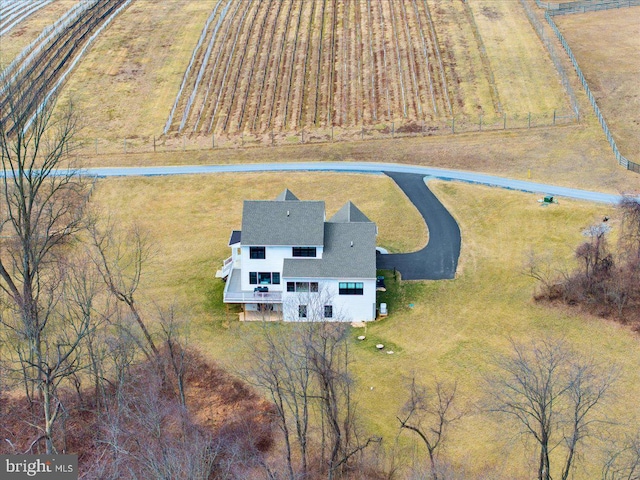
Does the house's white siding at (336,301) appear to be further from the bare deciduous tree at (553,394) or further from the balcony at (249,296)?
the bare deciduous tree at (553,394)

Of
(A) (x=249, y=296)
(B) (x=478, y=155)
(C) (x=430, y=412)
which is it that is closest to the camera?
(C) (x=430, y=412)

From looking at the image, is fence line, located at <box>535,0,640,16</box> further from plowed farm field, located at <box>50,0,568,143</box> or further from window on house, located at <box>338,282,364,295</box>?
window on house, located at <box>338,282,364,295</box>

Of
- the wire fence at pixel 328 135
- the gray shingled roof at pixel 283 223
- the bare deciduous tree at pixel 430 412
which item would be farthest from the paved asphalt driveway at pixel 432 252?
the wire fence at pixel 328 135

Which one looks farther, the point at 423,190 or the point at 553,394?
the point at 423,190

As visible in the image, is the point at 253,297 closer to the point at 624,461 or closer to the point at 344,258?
the point at 344,258

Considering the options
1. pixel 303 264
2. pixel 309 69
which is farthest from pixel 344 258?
pixel 309 69
